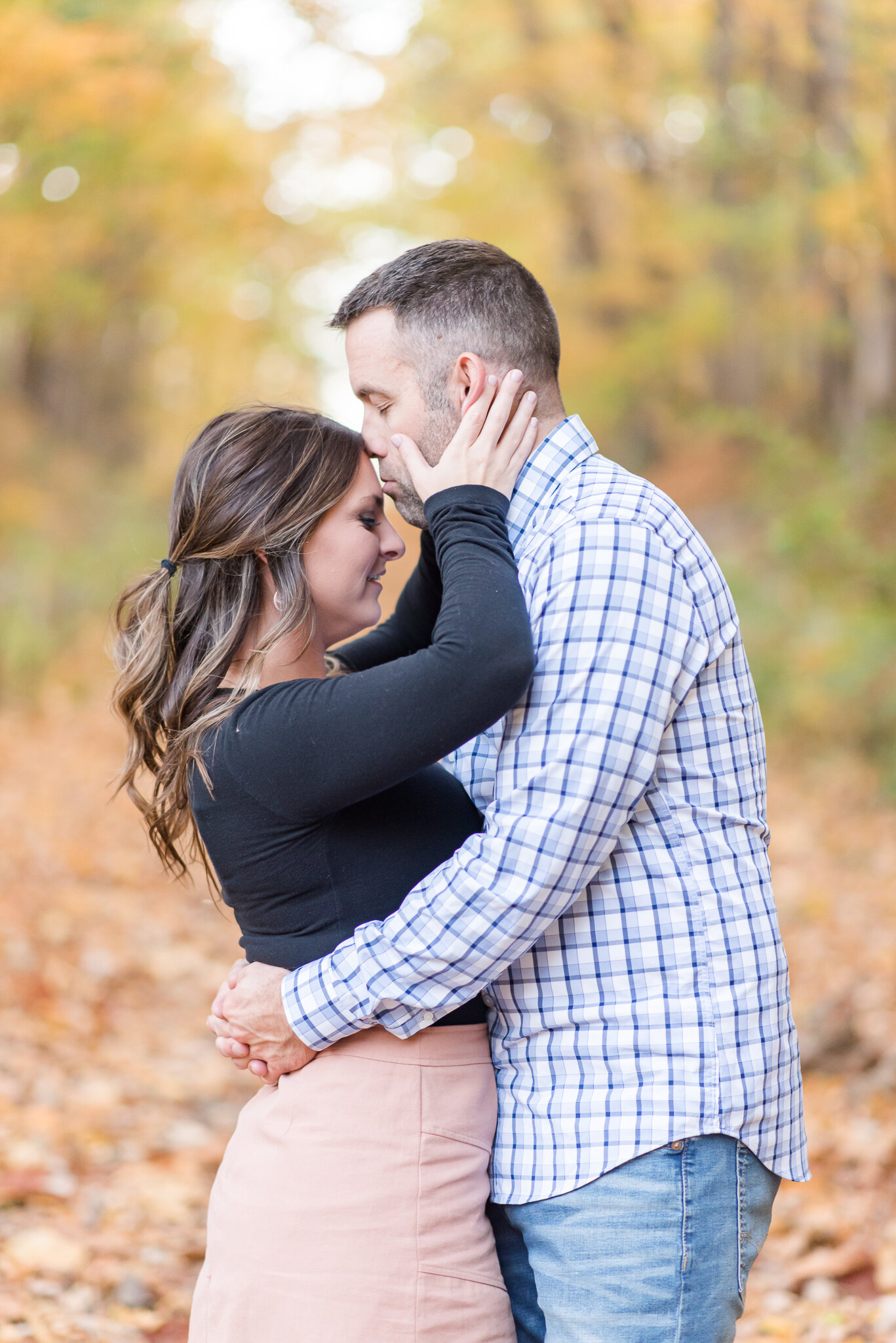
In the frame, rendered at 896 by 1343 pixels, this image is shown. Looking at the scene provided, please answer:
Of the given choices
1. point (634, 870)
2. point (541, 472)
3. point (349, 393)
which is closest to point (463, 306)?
point (541, 472)

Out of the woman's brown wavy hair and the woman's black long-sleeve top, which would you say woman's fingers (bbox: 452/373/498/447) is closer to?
the woman's black long-sleeve top

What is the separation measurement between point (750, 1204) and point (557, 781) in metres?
0.68

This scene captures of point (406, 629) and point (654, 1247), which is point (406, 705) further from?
point (406, 629)

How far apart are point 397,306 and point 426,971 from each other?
107 centimetres

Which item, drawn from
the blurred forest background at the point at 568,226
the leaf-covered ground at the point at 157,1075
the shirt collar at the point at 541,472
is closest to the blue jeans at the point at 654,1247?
the shirt collar at the point at 541,472

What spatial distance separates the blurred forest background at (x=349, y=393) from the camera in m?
4.07

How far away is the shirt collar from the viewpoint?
1910 millimetres

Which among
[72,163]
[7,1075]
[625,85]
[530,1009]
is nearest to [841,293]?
[625,85]

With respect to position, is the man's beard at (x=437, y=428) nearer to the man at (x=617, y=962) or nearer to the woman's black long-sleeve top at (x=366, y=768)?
the woman's black long-sleeve top at (x=366, y=768)

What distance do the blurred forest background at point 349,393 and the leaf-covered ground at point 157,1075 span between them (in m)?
0.02

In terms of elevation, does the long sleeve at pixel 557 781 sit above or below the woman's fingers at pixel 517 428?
below

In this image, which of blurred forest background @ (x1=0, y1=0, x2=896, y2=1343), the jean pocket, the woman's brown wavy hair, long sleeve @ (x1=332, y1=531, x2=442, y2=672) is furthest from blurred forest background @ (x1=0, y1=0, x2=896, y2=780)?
the jean pocket

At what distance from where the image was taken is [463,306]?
1.95 metres

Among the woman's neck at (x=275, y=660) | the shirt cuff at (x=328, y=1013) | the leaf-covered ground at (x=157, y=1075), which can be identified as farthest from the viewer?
the leaf-covered ground at (x=157, y=1075)
